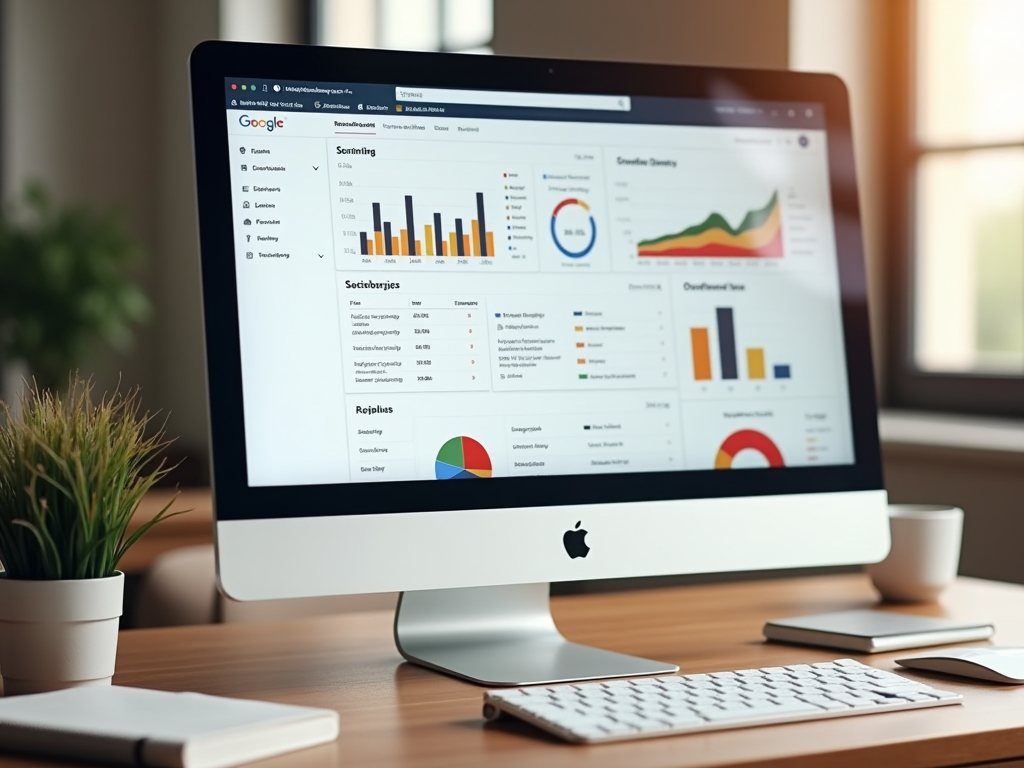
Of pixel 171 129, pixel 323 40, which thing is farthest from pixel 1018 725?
pixel 171 129

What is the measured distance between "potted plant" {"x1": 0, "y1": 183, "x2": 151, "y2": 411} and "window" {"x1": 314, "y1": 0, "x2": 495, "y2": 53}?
0.93 metres

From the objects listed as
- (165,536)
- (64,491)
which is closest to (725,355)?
(64,491)

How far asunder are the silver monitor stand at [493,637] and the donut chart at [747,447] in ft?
0.64

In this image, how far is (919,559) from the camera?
4.58 feet

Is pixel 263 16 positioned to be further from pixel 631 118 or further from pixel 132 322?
pixel 631 118

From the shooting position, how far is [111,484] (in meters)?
0.96

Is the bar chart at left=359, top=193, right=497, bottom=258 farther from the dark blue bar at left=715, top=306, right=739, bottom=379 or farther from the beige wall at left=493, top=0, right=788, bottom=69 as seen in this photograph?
the beige wall at left=493, top=0, right=788, bottom=69

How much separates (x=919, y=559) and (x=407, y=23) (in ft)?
9.70

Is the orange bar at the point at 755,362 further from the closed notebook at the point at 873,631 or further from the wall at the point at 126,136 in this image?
the wall at the point at 126,136

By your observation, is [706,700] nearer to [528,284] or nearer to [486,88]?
[528,284]

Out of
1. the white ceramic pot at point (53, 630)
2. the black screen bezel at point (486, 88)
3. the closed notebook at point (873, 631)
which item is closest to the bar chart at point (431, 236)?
the black screen bezel at point (486, 88)

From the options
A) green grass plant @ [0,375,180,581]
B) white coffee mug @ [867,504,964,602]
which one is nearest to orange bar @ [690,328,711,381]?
white coffee mug @ [867,504,964,602]

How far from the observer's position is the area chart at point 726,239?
1182mm

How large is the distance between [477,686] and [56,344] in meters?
3.52
